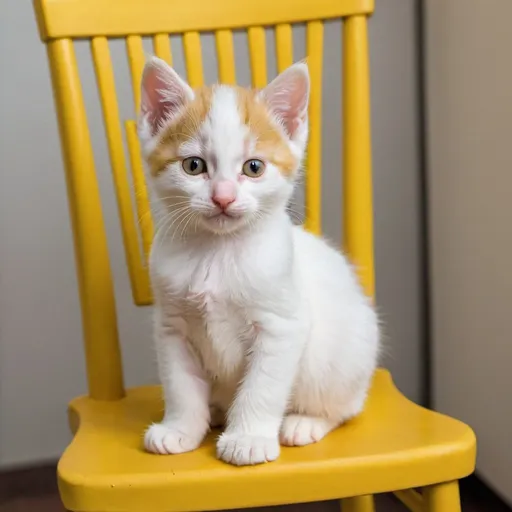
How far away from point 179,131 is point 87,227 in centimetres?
27

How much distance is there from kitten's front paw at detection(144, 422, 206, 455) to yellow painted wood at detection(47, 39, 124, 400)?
0.65 ft

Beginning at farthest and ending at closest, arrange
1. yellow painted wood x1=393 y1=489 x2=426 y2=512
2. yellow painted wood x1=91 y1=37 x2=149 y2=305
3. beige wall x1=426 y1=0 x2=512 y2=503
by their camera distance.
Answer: beige wall x1=426 y1=0 x2=512 y2=503 → yellow painted wood x1=91 y1=37 x2=149 y2=305 → yellow painted wood x1=393 y1=489 x2=426 y2=512

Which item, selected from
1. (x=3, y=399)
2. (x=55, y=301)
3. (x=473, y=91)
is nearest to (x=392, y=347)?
(x=473, y=91)

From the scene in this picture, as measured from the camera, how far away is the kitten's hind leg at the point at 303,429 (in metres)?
0.70

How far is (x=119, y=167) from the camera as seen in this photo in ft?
2.99

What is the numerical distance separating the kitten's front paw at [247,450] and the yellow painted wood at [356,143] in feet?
1.07

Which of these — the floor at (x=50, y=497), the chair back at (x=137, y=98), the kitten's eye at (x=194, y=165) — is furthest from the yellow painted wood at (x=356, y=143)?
the floor at (x=50, y=497)

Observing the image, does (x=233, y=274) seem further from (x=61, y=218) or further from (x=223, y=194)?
(x=61, y=218)

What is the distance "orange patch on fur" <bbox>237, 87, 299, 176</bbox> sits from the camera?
0.66m

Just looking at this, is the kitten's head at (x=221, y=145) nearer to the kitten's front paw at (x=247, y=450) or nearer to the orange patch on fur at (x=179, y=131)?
the orange patch on fur at (x=179, y=131)

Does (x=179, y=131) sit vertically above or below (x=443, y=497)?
above

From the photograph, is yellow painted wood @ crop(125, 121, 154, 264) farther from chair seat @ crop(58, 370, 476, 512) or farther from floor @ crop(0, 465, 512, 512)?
floor @ crop(0, 465, 512, 512)

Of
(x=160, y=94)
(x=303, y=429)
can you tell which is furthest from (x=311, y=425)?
(x=160, y=94)

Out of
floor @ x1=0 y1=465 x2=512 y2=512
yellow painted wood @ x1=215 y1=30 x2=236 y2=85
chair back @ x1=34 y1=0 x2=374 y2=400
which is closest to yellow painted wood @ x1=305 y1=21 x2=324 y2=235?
chair back @ x1=34 y1=0 x2=374 y2=400
